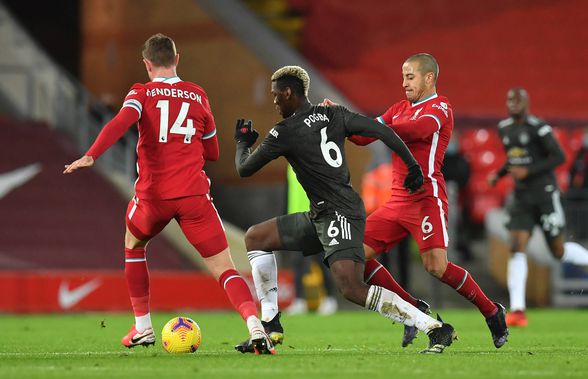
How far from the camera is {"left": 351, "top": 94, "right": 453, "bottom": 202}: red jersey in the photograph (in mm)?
8102

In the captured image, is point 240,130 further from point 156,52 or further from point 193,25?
point 193,25

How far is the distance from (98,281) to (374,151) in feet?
17.2

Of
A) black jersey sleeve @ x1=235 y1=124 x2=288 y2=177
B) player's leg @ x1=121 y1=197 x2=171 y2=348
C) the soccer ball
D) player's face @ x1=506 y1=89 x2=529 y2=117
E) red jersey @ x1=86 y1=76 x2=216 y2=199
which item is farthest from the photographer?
player's face @ x1=506 y1=89 x2=529 y2=117

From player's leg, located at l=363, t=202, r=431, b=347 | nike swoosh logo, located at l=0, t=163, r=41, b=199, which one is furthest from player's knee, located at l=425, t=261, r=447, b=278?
nike swoosh logo, located at l=0, t=163, r=41, b=199

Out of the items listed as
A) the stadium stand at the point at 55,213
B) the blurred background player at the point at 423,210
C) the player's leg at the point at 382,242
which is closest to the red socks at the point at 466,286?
the blurred background player at the point at 423,210

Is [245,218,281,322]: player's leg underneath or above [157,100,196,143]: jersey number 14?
underneath

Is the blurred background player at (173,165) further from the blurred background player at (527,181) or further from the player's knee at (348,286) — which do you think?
the blurred background player at (527,181)

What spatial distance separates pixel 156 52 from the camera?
25.9 ft

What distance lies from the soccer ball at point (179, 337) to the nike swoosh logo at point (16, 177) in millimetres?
9874

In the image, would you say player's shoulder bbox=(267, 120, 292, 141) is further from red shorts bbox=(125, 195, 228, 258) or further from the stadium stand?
the stadium stand

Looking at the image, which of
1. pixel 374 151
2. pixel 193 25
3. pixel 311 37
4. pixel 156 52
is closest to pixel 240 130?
pixel 156 52

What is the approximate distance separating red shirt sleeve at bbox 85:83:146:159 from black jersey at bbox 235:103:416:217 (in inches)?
27.9

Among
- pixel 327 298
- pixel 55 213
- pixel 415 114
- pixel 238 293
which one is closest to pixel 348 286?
pixel 238 293

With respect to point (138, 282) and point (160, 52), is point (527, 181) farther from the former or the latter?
point (160, 52)
